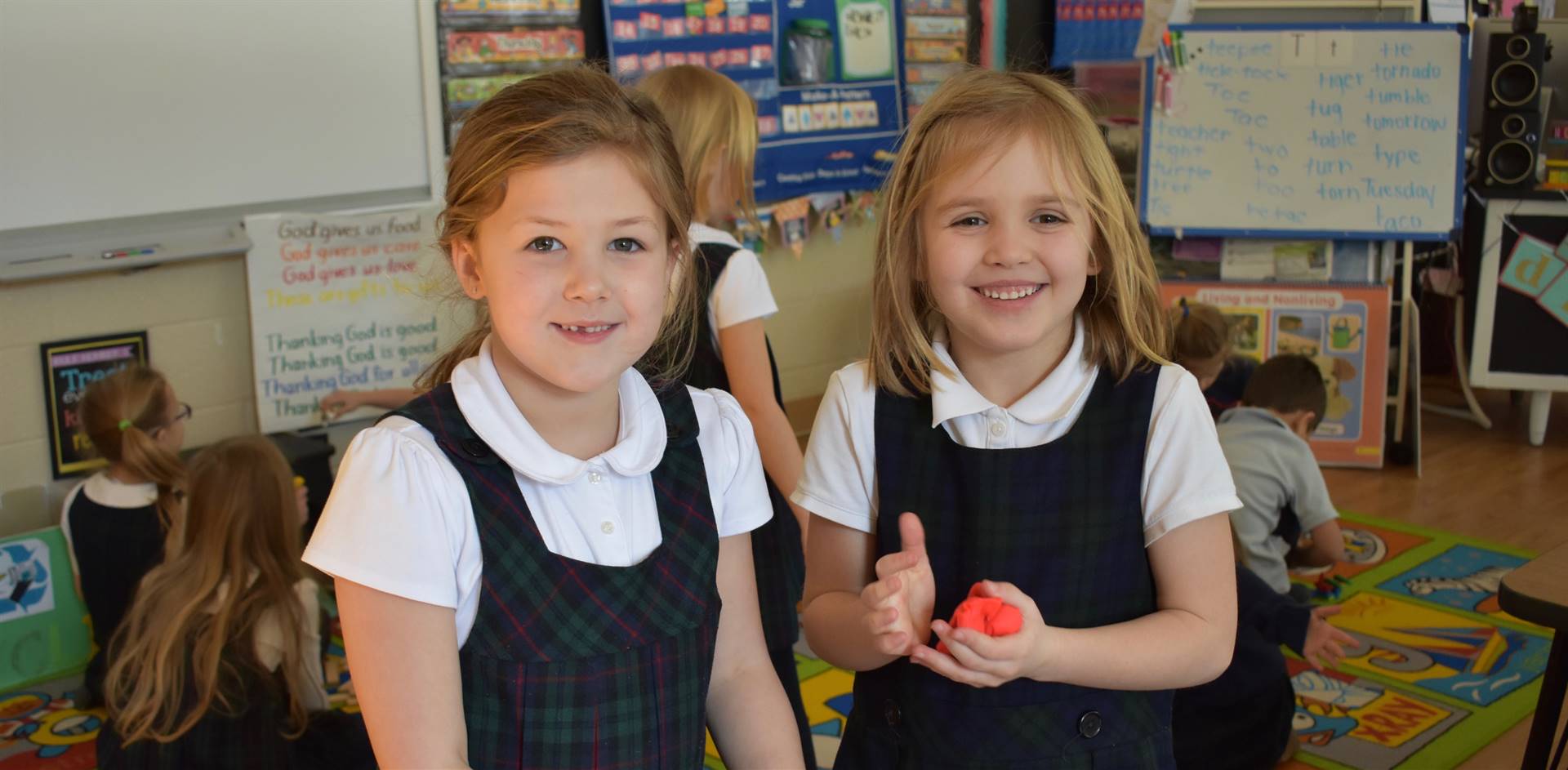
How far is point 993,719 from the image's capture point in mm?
A: 1376

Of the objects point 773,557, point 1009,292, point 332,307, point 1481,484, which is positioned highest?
point 1009,292

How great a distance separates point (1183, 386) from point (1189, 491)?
108mm

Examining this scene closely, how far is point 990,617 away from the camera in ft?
3.91

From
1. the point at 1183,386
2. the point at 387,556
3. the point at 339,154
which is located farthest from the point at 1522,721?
the point at 339,154

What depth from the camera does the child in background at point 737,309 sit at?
2.18 meters

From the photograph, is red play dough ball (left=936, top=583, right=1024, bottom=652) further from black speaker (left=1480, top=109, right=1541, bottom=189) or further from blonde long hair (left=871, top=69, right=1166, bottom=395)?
black speaker (left=1480, top=109, right=1541, bottom=189)

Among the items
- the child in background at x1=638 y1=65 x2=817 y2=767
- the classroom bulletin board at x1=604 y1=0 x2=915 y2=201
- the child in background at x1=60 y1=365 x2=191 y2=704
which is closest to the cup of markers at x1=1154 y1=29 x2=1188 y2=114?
the classroom bulletin board at x1=604 y1=0 x2=915 y2=201

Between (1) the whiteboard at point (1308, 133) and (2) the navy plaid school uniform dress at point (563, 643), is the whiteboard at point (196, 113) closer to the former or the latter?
(1) the whiteboard at point (1308, 133)

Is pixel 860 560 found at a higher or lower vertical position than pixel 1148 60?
lower

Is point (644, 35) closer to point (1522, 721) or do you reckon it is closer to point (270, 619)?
point (270, 619)

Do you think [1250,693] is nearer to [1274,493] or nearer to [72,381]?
[1274,493]

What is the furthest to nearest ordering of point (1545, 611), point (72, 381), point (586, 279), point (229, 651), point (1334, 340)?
point (1334, 340)
point (72, 381)
point (229, 651)
point (1545, 611)
point (586, 279)

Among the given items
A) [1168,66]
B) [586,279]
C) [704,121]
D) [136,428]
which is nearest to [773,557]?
[704,121]

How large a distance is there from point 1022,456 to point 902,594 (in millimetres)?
231
